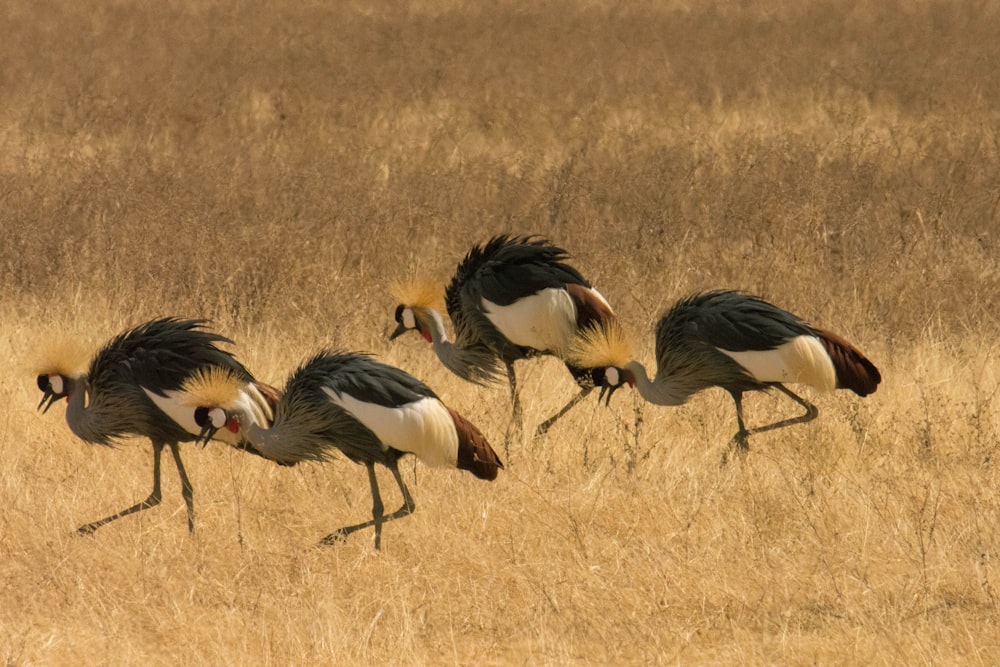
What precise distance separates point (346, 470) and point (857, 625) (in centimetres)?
230

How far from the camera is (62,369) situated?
5176 millimetres

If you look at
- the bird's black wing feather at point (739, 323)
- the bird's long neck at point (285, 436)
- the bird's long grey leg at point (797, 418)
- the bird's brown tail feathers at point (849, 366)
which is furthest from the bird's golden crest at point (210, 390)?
the bird's brown tail feathers at point (849, 366)

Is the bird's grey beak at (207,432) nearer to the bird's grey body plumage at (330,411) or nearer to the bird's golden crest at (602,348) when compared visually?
the bird's grey body plumage at (330,411)

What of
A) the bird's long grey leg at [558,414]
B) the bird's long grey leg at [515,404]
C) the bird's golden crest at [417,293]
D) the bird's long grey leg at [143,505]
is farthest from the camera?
the bird's golden crest at [417,293]

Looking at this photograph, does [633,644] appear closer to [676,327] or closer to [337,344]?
[676,327]

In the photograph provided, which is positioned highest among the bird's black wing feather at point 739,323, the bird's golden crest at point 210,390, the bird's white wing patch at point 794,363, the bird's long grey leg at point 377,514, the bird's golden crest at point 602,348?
the bird's black wing feather at point 739,323

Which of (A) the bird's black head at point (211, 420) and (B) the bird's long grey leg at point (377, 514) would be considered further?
(B) the bird's long grey leg at point (377, 514)

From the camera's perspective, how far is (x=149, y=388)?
4.91 m

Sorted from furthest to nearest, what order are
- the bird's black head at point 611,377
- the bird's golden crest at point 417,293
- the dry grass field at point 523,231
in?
1. the bird's golden crest at point 417,293
2. the bird's black head at point 611,377
3. the dry grass field at point 523,231

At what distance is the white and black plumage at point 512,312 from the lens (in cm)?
615

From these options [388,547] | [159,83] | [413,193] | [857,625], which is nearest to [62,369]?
[388,547]

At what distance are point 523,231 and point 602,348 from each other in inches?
147

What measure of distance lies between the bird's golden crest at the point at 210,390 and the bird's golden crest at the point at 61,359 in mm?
600

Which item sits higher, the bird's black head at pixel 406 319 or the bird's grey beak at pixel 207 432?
the bird's black head at pixel 406 319
